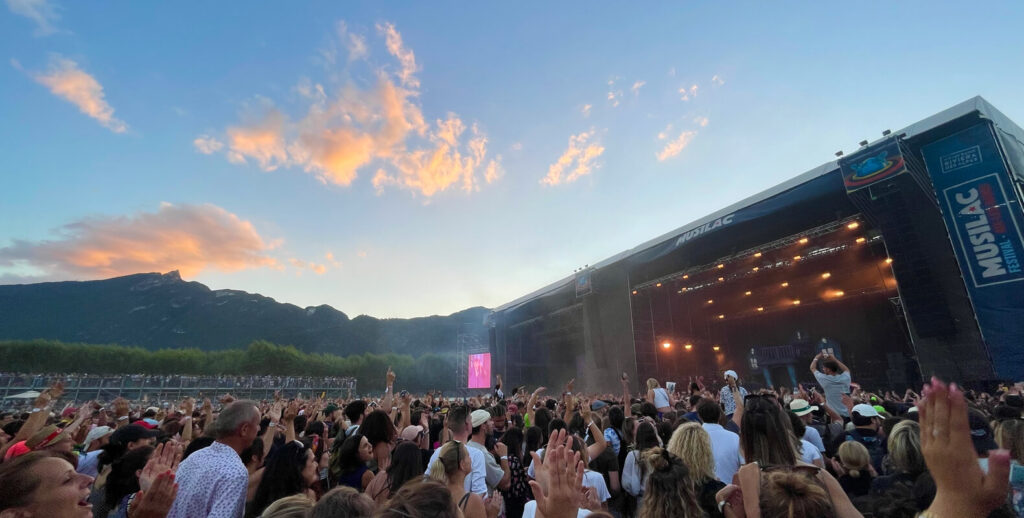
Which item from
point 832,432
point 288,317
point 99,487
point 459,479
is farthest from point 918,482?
point 288,317

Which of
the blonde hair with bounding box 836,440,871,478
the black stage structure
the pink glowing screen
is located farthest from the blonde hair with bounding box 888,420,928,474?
the pink glowing screen

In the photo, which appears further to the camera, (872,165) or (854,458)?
(872,165)

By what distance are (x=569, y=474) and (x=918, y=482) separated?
7.28 ft

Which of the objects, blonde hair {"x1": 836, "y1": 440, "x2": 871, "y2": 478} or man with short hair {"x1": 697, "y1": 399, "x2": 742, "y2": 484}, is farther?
man with short hair {"x1": 697, "y1": 399, "x2": 742, "y2": 484}

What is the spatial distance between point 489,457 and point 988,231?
13205 millimetres

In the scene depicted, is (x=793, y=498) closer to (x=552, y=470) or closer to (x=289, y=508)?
(x=552, y=470)

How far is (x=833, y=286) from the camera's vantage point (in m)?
21.5

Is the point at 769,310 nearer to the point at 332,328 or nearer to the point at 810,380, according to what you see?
the point at 810,380

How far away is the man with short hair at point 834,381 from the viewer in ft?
19.1

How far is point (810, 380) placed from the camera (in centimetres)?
2298

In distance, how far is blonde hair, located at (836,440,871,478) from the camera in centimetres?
308

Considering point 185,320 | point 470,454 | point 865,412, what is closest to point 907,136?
point 865,412

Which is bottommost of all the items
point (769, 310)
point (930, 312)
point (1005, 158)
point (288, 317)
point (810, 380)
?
point (810, 380)

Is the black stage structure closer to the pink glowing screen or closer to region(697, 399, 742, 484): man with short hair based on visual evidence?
the pink glowing screen
